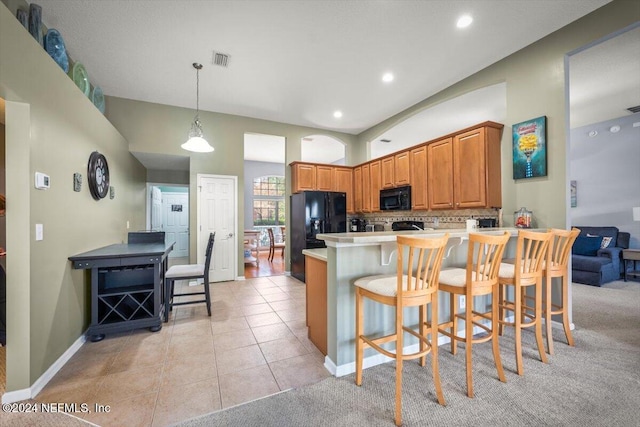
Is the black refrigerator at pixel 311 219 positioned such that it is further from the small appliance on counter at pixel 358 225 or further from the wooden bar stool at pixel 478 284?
the wooden bar stool at pixel 478 284

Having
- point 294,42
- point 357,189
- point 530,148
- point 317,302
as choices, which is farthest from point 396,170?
point 317,302

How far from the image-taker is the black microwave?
439 centimetres

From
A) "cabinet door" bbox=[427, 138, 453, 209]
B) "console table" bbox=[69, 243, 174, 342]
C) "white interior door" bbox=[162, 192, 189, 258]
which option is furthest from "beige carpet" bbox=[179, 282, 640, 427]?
"white interior door" bbox=[162, 192, 189, 258]

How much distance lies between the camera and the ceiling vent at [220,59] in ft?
10.3

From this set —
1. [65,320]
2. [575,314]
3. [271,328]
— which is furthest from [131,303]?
[575,314]

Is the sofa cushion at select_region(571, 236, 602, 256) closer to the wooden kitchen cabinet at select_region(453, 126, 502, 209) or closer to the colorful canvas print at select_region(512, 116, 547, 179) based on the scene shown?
the wooden kitchen cabinet at select_region(453, 126, 502, 209)

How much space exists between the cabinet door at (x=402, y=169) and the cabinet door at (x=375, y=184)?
1.50 feet

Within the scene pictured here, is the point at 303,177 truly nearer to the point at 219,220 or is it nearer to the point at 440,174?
the point at 219,220

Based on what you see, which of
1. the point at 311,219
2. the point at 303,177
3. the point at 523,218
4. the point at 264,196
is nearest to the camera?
the point at 523,218

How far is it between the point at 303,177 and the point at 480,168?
3131mm

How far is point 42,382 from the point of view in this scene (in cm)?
184

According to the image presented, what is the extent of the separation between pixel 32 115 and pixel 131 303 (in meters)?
1.92

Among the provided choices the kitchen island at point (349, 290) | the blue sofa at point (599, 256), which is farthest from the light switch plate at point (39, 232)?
the blue sofa at point (599, 256)

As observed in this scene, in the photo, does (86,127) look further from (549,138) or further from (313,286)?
(549,138)
